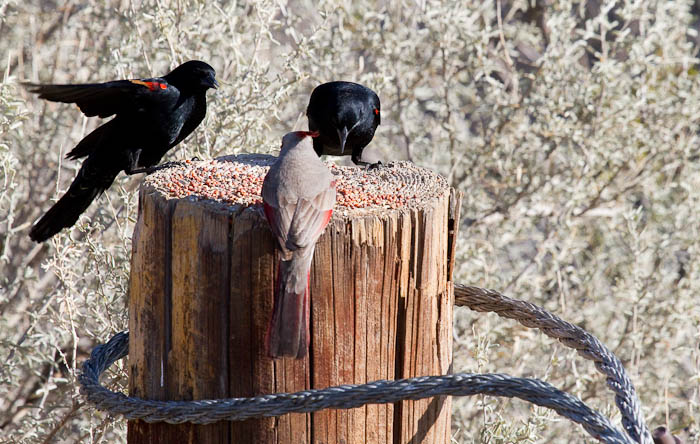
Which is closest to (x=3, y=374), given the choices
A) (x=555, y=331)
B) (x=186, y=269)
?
(x=186, y=269)

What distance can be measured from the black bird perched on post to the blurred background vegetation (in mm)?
574

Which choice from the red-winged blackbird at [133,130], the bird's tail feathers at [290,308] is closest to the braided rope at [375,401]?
the bird's tail feathers at [290,308]

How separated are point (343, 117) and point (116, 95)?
3.25 feet

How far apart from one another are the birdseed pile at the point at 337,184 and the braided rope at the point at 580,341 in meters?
0.48

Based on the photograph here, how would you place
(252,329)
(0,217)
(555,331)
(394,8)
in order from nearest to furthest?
(252,329) < (555,331) < (0,217) < (394,8)

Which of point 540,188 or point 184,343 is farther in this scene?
point 540,188

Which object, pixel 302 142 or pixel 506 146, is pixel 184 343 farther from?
pixel 506 146

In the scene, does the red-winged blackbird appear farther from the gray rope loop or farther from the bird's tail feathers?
the bird's tail feathers

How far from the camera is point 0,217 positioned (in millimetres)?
5223

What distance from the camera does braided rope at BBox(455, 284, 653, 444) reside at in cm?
223

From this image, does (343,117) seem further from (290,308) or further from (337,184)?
(290,308)

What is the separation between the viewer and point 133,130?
12.4 feet

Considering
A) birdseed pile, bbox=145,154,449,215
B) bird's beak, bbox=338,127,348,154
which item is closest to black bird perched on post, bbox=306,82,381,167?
bird's beak, bbox=338,127,348,154

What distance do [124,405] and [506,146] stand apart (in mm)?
3865
